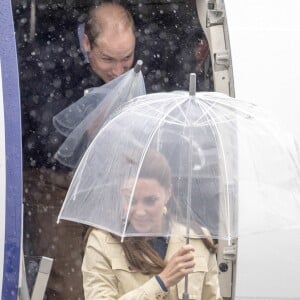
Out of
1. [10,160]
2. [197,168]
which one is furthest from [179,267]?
[10,160]

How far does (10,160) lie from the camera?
441 centimetres

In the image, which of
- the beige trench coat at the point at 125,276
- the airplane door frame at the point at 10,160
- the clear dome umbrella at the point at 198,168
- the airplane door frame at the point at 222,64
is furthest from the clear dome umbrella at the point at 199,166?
the airplane door frame at the point at 222,64

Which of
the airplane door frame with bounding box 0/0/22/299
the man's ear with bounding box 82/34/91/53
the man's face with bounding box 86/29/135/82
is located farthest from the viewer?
the man's ear with bounding box 82/34/91/53

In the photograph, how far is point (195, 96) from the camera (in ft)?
13.4

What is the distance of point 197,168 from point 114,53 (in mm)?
1670

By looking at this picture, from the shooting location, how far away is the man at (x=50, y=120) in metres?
5.70

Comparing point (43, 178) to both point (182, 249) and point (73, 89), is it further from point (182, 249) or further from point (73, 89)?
point (182, 249)

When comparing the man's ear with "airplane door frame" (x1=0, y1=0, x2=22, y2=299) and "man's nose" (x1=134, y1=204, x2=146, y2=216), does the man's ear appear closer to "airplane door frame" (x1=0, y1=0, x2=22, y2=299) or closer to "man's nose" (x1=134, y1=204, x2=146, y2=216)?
"airplane door frame" (x1=0, y1=0, x2=22, y2=299)

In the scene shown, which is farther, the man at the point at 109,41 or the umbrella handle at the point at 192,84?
the man at the point at 109,41

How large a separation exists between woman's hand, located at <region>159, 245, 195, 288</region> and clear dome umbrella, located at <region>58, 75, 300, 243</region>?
0.10 m

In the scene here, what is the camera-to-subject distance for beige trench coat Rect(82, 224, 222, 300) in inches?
155

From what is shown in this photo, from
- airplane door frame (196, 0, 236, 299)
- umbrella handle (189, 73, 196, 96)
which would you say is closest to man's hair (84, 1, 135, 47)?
airplane door frame (196, 0, 236, 299)

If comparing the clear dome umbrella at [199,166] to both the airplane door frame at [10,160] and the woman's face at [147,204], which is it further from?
the airplane door frame at [10,160]

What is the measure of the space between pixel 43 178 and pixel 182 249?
2.09 metres
